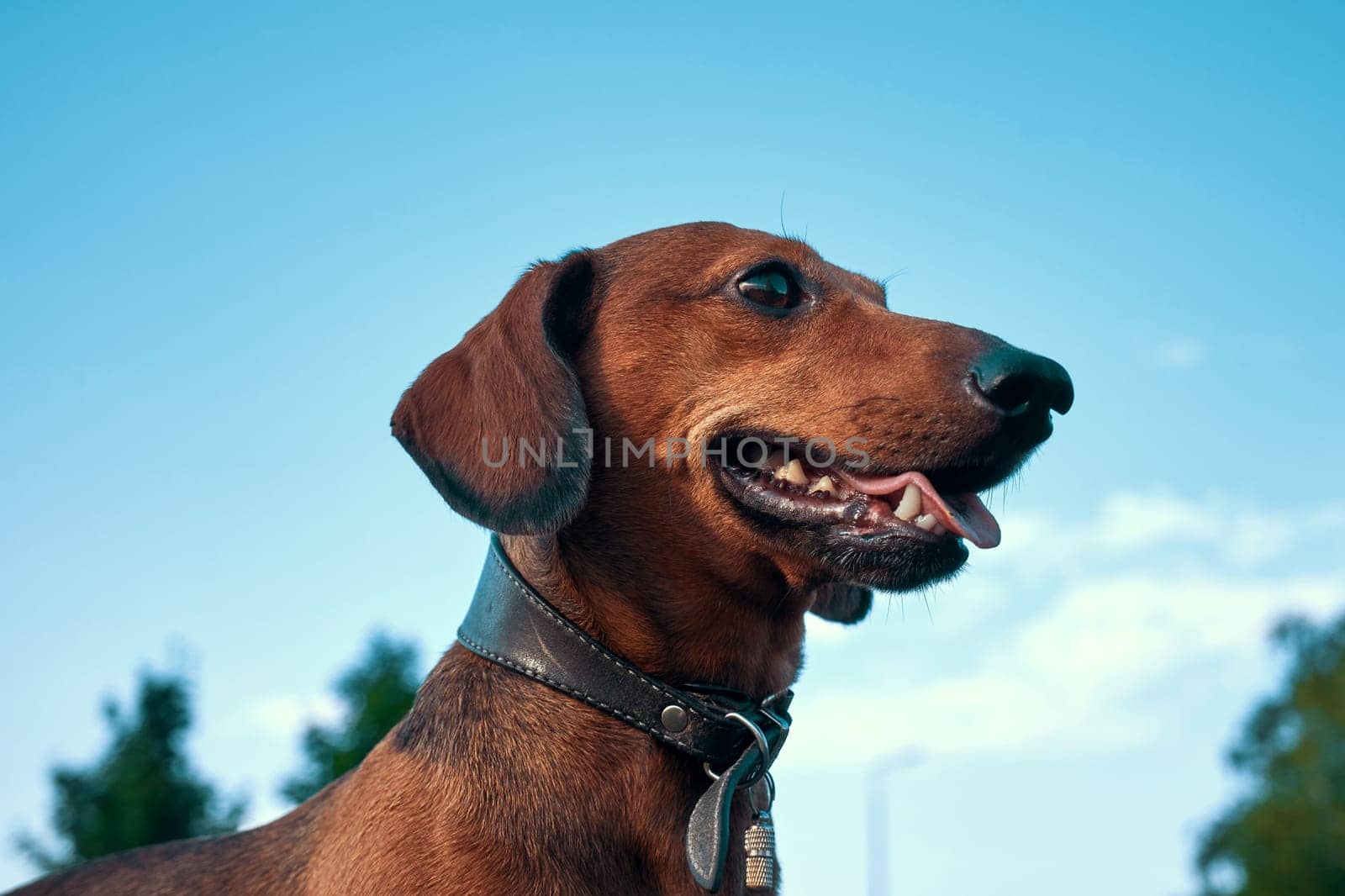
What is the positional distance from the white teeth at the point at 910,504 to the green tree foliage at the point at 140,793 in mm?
33759

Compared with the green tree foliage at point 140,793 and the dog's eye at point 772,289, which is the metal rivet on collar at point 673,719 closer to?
the dog's eye at point 772,289

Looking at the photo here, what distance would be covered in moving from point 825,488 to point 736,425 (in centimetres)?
36

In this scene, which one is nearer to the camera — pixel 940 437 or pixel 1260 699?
pixel 940 437

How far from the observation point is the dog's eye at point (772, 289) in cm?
413

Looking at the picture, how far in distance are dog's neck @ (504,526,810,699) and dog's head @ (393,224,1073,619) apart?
1.3 inches

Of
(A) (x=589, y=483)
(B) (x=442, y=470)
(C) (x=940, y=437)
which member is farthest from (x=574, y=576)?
(C) (x=940, y=437)

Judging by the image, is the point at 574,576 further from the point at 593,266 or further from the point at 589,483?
the point at 593,266

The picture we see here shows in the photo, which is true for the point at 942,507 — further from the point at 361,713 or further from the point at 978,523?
the point at 361,713

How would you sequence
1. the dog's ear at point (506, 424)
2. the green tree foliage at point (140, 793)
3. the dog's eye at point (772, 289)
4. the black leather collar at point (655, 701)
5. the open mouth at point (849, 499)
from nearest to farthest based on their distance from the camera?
the black leather collar at point (655, 701) < the dog's ear at point (506, 424) < the open mouth at point (849, 499) < the dog's eye at point (772, 289) < the green tree foliage at point (140, 793)

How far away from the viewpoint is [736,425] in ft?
12.7

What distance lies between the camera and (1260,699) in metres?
56.0

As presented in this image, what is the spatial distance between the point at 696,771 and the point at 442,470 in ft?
4.01

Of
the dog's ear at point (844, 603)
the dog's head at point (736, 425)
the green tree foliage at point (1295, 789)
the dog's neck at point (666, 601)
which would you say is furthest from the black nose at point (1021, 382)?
the green tree foliage at point (1295, 789)


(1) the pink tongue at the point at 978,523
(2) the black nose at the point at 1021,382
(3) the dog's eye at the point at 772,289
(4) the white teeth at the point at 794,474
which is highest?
(3) the dog's eye at the point at 772,289
